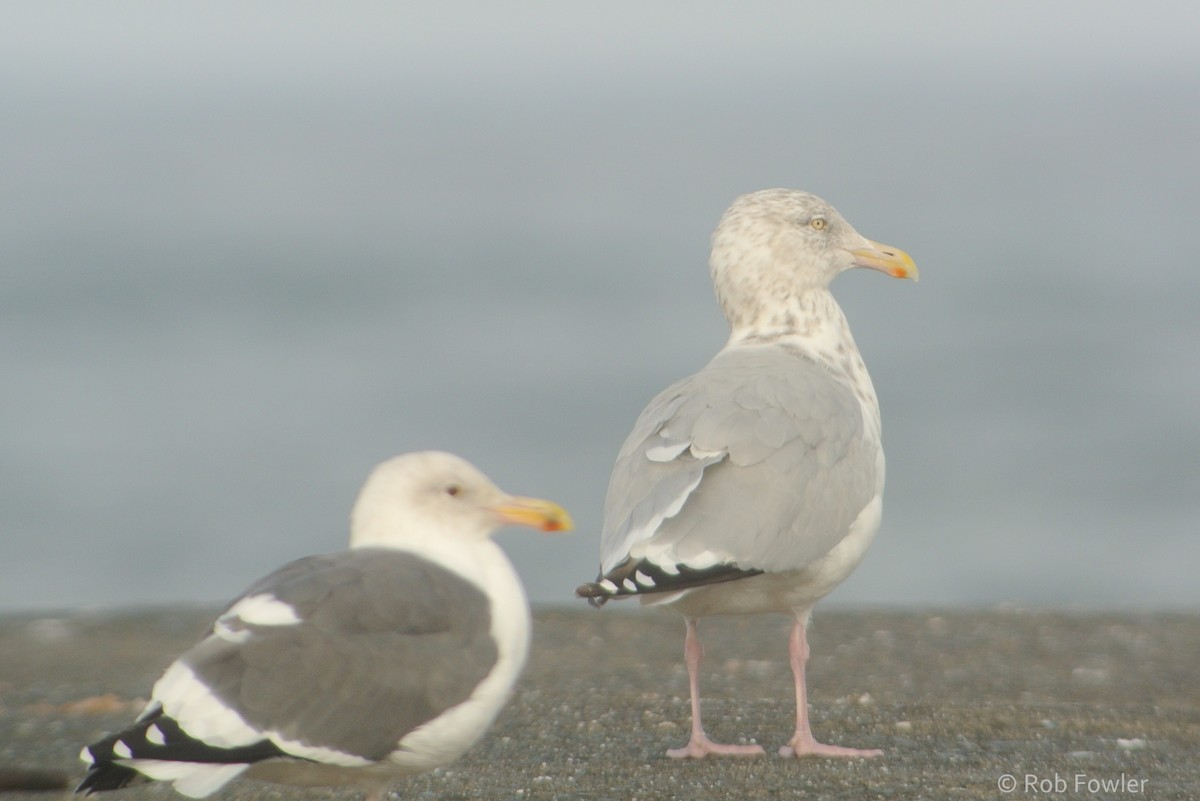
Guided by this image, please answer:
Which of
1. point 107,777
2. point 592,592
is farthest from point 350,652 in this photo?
point 592,592

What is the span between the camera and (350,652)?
12.7 feet

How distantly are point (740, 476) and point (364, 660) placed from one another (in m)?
1.90

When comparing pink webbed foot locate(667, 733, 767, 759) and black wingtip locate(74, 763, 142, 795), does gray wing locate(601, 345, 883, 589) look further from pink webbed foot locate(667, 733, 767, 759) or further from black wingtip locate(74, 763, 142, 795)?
black wingtip locate(74, 763, 142, 795)

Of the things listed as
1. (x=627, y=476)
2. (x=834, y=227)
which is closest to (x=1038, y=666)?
(x=834, y=227)

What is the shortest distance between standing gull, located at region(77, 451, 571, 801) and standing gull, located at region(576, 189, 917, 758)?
0.83 m

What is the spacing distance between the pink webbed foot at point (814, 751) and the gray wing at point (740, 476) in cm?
59

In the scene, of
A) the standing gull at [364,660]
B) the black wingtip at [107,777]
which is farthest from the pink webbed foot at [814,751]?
the black wingtip at [107,777]

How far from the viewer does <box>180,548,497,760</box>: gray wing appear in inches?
148

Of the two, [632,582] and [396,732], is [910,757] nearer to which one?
[632,582]

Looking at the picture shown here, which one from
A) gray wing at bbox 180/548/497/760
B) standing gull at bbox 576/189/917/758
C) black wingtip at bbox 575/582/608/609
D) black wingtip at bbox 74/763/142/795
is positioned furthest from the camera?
standing gull at bbox 576/189/917/758

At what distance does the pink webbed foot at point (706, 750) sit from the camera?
5.35m

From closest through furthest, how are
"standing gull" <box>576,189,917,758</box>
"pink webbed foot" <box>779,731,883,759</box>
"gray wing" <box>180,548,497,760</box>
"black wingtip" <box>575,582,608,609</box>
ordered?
"gray wing" <box>180,548,497,760</box> < "black wingtip" <box>575,582,608,609</box> < "standing gull" <box>576,189,917,758</box> < "pink webbed foot" <box>779,731,883,759</box>

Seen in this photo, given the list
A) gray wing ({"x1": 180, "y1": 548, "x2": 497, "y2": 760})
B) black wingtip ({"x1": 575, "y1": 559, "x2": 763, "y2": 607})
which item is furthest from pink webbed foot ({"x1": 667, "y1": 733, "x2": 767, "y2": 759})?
gray wing ({"x1": 180, "y1": 548, "x2": 497, "y2": 760})

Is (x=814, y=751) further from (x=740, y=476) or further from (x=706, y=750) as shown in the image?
(x=740, y=476)
